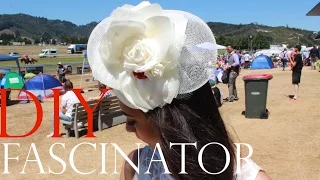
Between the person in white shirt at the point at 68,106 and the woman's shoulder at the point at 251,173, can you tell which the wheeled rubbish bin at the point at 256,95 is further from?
the woman's shoulder at the point at 251,173

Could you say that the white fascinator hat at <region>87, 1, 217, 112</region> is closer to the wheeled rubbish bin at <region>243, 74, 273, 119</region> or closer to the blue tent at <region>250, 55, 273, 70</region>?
the wheeled rubbish bin at <region>243, 74, 273, 119</region>

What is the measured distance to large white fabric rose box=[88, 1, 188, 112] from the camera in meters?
1.13

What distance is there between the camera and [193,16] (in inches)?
49.2

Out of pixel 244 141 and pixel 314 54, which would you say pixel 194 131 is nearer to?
pixel 244 141

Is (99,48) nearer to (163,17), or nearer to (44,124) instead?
(163,17)

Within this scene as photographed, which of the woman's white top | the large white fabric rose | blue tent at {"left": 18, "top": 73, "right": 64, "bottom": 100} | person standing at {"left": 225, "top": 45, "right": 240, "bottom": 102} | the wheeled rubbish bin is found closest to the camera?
the large white fabric rose

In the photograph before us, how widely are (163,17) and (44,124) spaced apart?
886cm

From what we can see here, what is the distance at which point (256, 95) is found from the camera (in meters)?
9.27

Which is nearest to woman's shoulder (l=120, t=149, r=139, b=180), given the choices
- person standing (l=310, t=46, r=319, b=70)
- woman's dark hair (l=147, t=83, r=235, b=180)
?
woman's dark hair (l=147, t=83, r=235, b=180)

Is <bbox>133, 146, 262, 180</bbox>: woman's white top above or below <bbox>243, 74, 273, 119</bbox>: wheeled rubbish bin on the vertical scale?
above

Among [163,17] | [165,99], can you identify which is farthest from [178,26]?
[165,99]

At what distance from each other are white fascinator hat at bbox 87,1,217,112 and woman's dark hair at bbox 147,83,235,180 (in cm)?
3

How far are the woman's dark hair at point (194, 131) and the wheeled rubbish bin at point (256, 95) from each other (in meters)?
8.17

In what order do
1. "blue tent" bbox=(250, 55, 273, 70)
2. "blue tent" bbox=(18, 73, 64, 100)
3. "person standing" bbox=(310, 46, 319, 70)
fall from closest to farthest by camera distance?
"blue tent" bbox=(18, 73, 64, 100)
"person standing" bbox=(310, 46, 319, 70)
"blue tent" bbox=(250, 55, 273, 70)
